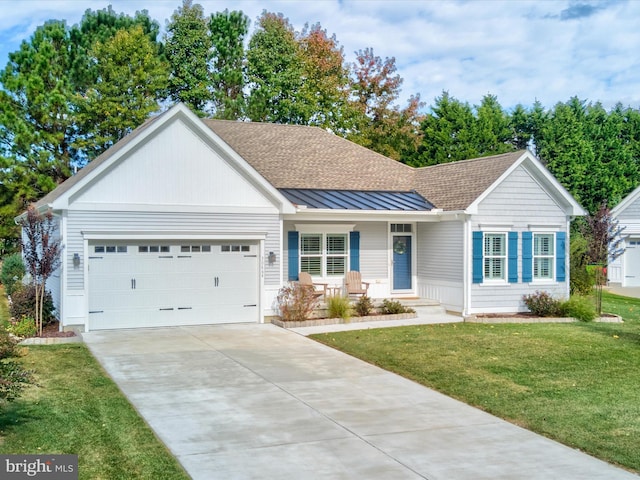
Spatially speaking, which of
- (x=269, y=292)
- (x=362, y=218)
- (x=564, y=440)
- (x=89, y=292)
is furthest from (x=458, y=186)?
(x=564, y=440)

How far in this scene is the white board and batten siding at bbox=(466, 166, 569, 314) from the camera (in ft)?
64.0

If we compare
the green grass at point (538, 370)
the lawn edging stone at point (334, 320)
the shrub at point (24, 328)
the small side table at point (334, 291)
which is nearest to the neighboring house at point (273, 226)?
the small side table at point (334, 291)

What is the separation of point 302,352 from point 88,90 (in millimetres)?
25340

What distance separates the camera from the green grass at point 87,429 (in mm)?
6922

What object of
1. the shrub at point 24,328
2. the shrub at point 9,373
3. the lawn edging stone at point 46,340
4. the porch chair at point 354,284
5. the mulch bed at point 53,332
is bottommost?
the lawn edging stone at point 46,340

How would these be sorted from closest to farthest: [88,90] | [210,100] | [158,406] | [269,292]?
[158,406], [269,292], [88,90], [210,100]

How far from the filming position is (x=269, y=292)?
59.5 feet

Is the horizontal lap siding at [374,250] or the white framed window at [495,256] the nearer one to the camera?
the white framed window at [495,256]

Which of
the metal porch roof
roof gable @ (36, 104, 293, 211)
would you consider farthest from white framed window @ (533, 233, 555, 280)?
roof gable @ (36, 104, 293, 211)

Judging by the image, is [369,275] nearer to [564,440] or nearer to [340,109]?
[564,440]

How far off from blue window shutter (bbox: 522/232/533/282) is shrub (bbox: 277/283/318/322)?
6.62 meters

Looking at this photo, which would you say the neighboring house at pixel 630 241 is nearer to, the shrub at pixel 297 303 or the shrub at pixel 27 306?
the shrub at pixel 297 303

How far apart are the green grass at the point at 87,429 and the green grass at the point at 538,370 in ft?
15.5

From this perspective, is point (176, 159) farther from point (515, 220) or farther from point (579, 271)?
point (579, 271)
